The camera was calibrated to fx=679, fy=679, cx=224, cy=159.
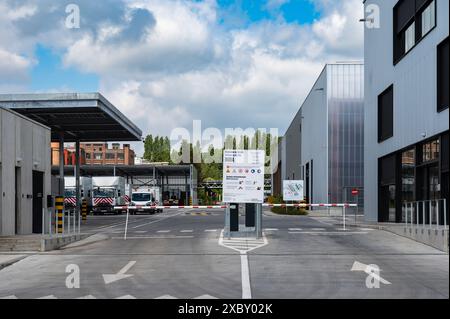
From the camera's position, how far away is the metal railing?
770 inches

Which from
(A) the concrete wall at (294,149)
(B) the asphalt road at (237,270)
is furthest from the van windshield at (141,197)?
(B) the asphalt road at (237,270)

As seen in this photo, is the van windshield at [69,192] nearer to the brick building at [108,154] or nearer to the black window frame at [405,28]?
the black window frame at [405,28]

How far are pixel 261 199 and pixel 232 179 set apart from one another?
120 centimetres

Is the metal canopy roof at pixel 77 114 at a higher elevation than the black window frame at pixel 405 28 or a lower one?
lower

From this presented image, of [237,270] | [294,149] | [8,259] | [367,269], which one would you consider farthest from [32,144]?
[294,149]

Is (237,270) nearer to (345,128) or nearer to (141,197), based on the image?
(345,128)

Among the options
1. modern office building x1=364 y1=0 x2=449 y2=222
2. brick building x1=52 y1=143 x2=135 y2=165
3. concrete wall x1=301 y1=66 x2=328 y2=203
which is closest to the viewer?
modern office building x1=364 y1=0 x2=449 y2=222

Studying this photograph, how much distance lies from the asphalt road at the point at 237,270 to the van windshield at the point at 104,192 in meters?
40.0

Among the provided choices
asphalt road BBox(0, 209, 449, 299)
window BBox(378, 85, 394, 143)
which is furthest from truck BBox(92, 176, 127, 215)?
asphalt road BBox(0, 209, 449, 299)

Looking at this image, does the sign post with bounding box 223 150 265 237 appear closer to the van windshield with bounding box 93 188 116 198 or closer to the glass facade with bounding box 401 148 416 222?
the glass facade with bounding box 401 148 416 222

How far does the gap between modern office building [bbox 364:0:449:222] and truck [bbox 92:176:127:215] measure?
2924 cm

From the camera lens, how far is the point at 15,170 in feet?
85.5

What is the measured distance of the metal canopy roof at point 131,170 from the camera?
318 ft
